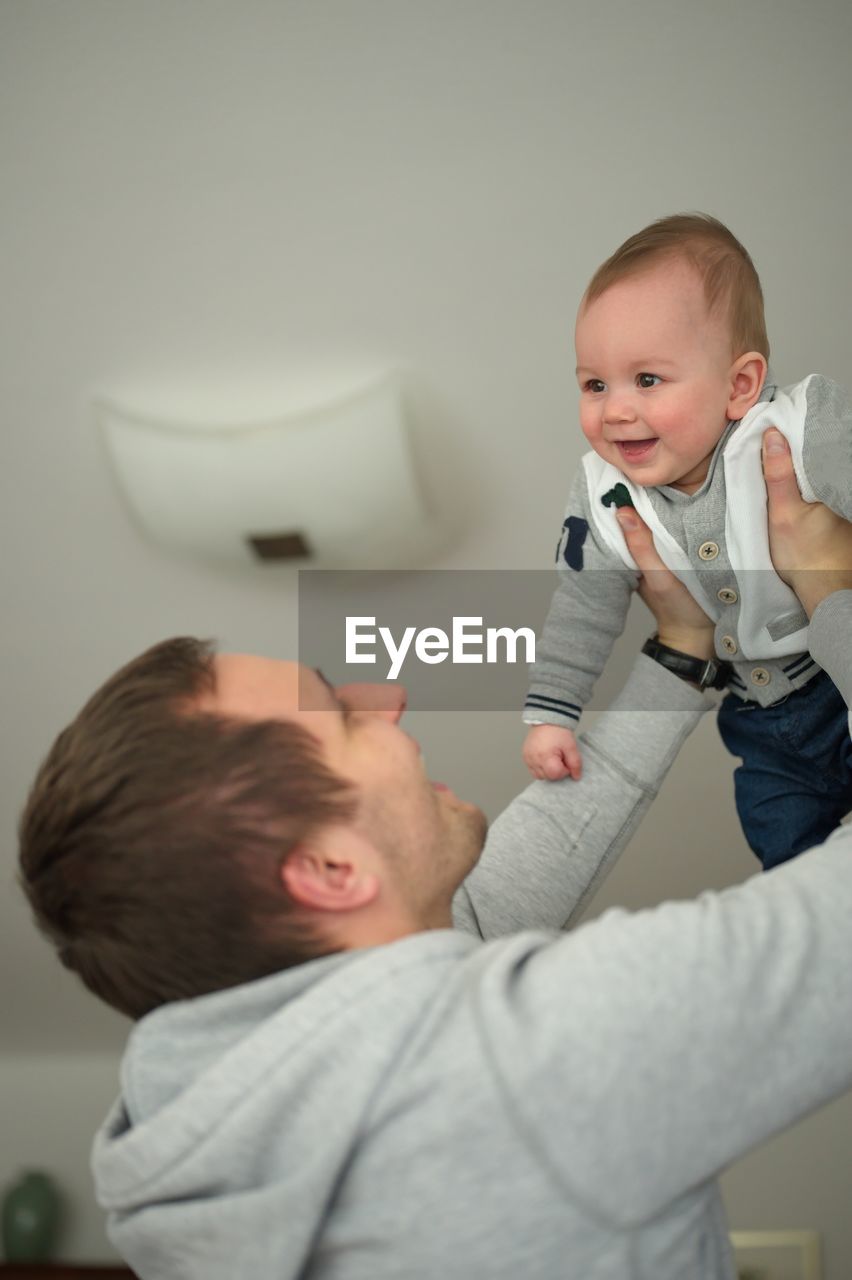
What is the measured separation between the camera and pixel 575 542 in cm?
A: 143

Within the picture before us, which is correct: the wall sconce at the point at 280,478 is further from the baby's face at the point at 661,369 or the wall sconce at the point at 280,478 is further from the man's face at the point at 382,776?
the man's face at the point at 382,776

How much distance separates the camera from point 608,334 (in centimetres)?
130

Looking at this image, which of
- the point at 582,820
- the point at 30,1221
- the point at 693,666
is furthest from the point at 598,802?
the point at 30,1221

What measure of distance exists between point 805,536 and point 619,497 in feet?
0.70

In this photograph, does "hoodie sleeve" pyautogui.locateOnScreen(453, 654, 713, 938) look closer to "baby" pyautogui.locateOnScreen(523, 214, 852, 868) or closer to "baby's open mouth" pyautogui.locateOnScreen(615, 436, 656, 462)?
"baby" pyautogui.locateOnScreen(523, 214, 852, 868)

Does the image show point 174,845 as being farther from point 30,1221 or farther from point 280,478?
point 30,1221

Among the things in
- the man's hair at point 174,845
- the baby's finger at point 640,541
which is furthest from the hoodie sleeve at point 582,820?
the man's hair at point 174,845

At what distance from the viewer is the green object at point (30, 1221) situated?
2.52 meters

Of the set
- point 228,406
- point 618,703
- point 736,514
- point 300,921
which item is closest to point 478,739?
point 228,406

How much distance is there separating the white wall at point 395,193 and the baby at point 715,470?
48cm

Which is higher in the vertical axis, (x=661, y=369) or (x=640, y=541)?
(x=661, y=369)

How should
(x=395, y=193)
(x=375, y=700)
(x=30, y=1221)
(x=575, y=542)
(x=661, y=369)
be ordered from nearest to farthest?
(x=375, y=700) < (x=661, y=369) < (x=575, y=542) < (x=395, y=193) < (x=30, y=1221)

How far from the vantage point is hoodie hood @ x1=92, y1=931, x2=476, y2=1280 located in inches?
31.7

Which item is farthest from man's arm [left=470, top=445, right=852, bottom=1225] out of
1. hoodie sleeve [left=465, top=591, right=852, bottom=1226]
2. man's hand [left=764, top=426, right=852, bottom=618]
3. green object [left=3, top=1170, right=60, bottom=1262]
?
green object [left=3, top=1170, right=60, bottom=1262]
